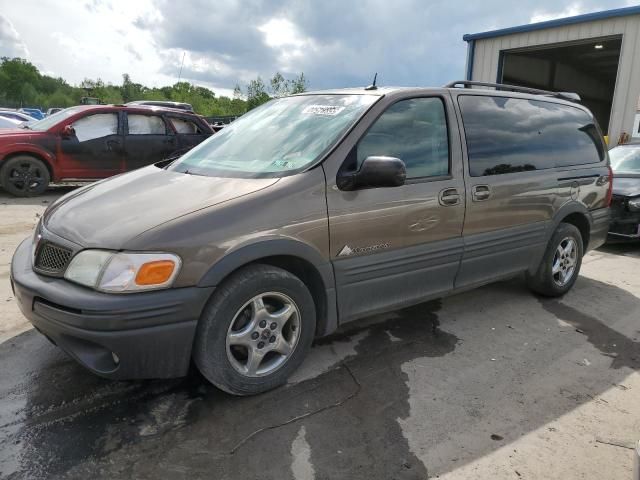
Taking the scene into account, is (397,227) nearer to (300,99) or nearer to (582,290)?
(300,99)

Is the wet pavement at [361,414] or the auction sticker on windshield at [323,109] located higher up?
the auction sticker on windshield at [323,109]

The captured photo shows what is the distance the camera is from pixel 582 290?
499 cm

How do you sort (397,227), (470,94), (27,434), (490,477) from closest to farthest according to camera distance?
1. (490,477)
2. (27,434)
3. (397,227)
4. (470,94)

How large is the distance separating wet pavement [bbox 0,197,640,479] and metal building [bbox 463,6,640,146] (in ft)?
34.9

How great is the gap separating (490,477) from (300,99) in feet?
8.79

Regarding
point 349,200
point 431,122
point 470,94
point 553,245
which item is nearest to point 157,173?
point 349,200

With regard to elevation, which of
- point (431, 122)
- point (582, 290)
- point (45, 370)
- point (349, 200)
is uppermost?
point (431, 122)

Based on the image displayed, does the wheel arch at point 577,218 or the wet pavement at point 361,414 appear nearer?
the wet pavement at point 361,414

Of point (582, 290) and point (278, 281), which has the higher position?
point (278, 281)

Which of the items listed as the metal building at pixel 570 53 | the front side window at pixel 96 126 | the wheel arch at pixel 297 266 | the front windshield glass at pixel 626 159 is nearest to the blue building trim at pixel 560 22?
the metal building at pixel 570 53

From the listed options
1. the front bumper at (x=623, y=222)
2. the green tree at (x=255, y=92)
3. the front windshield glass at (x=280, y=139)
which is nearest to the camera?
the front windshield glass at (x=280, y=139)

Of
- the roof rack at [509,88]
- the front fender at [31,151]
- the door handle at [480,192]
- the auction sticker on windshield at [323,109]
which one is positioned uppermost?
the roof rack at [509,88]

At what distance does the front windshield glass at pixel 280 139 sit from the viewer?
305 centimetres

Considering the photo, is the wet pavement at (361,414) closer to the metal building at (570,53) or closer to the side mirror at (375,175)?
the side mirror at (375,175)
